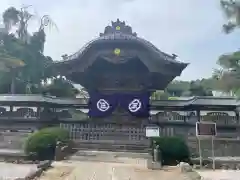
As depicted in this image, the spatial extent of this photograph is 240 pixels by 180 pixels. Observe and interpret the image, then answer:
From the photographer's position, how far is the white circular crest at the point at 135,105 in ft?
87.8

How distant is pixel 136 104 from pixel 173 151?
10.7 m

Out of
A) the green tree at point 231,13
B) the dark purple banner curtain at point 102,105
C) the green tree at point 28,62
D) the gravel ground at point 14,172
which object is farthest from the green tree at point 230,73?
the green tree at point 28,62

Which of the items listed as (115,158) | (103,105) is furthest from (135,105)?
(115,158)

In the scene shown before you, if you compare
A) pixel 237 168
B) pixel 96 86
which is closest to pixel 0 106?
pixel 96 86

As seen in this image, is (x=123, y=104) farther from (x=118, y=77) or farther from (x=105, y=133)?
(x=105, y=133)

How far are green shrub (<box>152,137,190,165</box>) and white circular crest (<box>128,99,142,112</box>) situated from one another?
1020 centimetres

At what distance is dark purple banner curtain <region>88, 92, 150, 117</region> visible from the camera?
26766 millimetres

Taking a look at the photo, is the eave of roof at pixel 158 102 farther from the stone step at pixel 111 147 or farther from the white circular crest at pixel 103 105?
the stone step at pixel 111 147

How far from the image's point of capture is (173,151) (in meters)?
16.3

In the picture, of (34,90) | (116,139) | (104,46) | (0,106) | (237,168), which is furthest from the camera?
(34,90)

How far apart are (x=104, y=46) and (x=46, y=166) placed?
14.0 metres

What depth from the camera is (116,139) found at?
24000 mm

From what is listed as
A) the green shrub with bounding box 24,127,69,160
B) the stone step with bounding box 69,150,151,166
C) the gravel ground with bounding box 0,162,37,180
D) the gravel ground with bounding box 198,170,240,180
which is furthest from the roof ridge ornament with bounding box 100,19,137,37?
the gravel ground with bounding box 198,170,240,180

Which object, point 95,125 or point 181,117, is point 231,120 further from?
point 95,125
